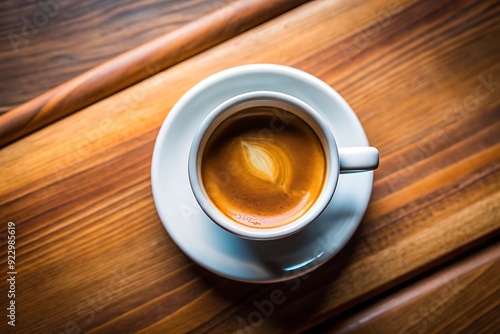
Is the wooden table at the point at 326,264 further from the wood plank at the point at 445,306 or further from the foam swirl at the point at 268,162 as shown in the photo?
the foam swirl at the point at 268,162

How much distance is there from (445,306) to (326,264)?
27cm

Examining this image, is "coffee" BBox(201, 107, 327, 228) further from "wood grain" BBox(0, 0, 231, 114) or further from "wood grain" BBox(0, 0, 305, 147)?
"wood grain" BBox(0, 0, 231, 114)

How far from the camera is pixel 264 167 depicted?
2.68ft

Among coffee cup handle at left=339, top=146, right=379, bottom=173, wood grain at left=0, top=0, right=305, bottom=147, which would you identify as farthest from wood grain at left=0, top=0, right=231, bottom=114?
coffee cup handle at left=339, top=146, right=379, bottom=173

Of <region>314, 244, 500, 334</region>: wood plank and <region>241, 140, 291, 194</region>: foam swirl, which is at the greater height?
<region>241, 140, 291, 194</region>: foam swirl

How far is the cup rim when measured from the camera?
0.73 m

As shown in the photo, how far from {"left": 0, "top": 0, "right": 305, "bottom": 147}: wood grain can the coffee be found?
0.21 meters

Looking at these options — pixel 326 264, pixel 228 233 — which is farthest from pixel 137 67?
pixel 326 264

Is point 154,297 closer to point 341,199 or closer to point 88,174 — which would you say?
point 88,174

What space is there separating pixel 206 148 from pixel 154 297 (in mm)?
342

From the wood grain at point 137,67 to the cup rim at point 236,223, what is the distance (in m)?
0.24

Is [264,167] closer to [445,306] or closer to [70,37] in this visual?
[445,306]

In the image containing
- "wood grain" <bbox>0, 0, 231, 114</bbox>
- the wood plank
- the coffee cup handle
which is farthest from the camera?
"wood grain" <bbox>0, 0, 231, 114</bbox>

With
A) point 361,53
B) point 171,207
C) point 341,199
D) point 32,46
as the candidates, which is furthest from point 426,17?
point 32,46
